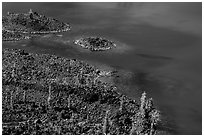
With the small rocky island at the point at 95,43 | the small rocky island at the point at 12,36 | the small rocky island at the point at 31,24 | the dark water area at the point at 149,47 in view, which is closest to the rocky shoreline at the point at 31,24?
the small rocky island at the point at 31,24

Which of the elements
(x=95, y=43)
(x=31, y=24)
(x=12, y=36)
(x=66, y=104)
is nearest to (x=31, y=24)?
(x=31, y=24)

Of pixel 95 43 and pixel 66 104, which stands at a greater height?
pixel 95 43

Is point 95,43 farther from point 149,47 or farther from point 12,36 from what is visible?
point 12,36

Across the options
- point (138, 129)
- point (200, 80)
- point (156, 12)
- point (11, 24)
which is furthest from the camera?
point (156, 12)

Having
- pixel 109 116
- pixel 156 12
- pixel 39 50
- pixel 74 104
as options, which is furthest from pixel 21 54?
pixel 156 12

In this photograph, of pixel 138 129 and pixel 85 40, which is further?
pixel 85 40

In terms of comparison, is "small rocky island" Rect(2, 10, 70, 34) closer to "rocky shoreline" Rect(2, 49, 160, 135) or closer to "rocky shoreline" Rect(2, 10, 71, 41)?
"rocky shoreline" Rect(2, 10, 71, 41)

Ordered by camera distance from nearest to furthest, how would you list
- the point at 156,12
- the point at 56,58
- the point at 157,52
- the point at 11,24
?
1. the point at 56,58
2. the point at 157,52
3. the point at 11,24
4. the point at 156,12

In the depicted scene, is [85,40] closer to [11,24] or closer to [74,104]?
A: [11,24]
